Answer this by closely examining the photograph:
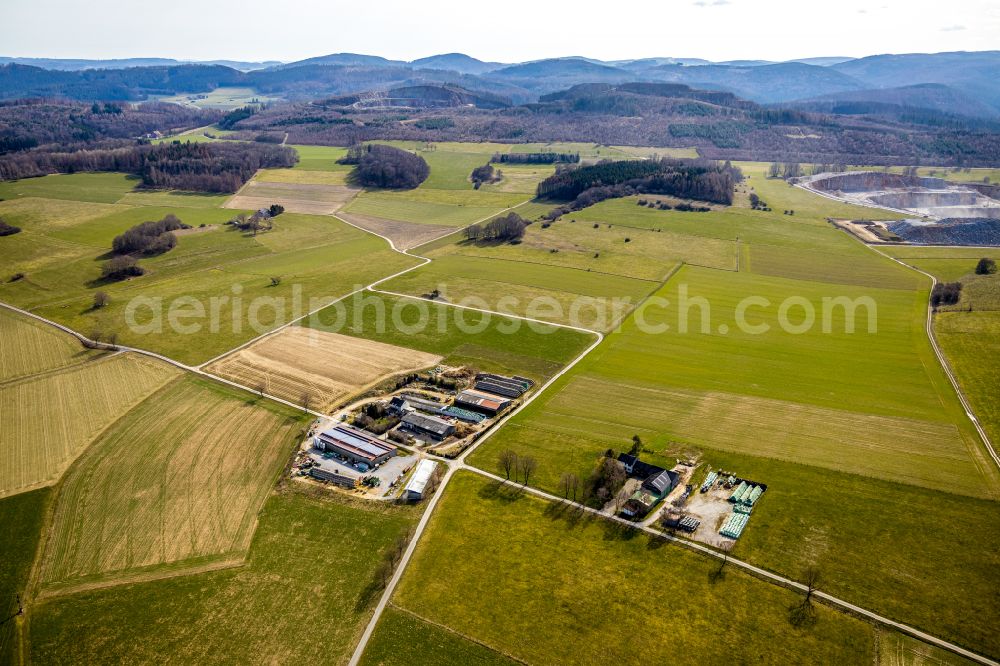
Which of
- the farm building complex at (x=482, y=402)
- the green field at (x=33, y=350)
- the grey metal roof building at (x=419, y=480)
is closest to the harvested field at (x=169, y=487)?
the grey metal roof building at (x=419, y=480)

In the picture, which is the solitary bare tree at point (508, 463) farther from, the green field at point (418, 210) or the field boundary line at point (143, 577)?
the green field at point (418, 210)

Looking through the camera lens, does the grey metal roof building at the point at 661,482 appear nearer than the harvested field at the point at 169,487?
No

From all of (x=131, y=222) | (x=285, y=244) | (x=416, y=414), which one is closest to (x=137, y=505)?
(x=416, y=414)

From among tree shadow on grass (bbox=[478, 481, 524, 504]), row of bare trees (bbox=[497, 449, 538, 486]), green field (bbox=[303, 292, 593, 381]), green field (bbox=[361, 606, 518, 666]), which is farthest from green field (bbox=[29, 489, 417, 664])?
green field (bbox=[303, 292, 593, 381])

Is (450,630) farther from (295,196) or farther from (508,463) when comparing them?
(295,196)

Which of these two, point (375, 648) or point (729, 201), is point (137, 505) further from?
point (729, 201)
